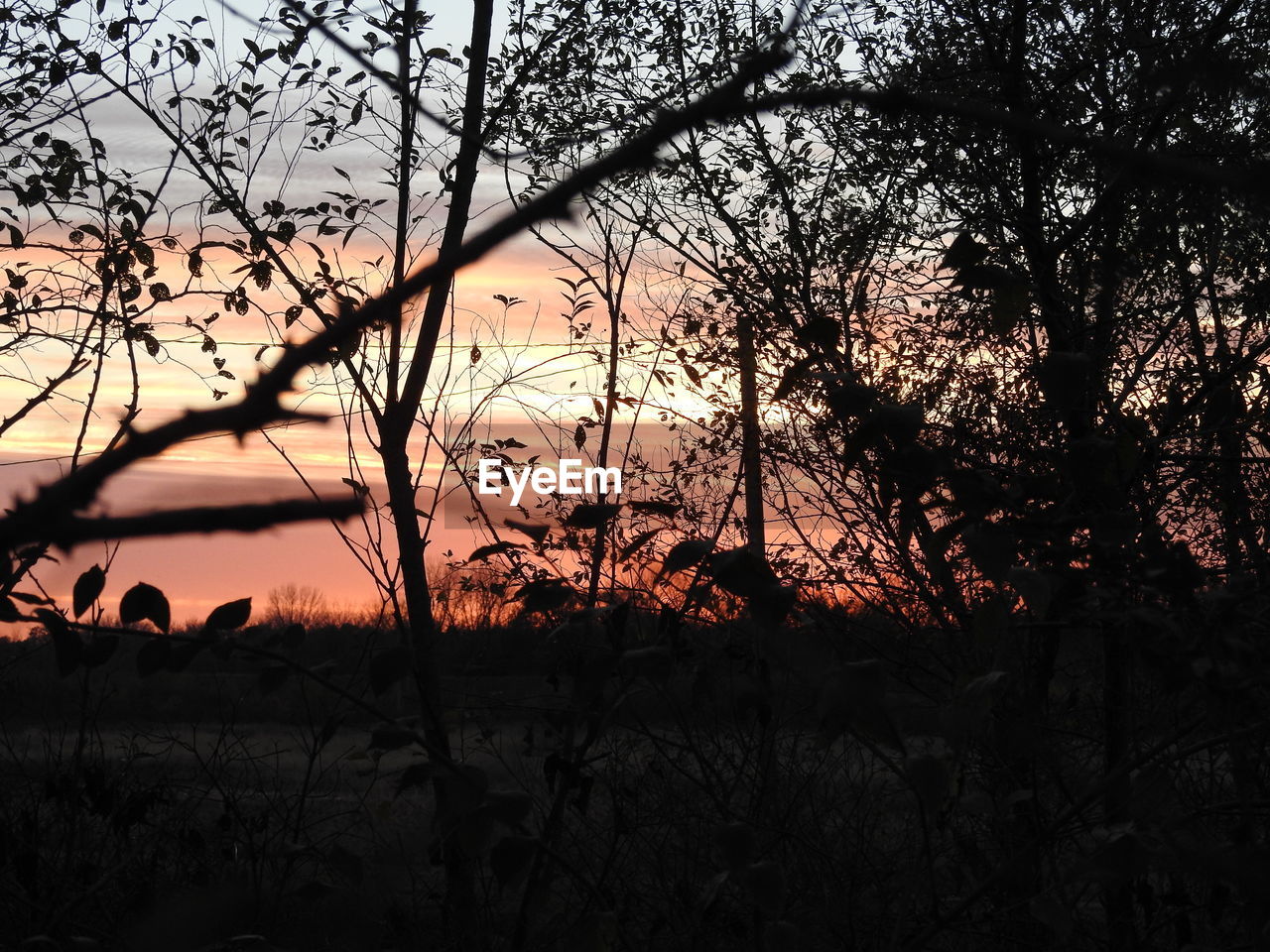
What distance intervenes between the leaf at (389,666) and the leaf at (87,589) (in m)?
0.40

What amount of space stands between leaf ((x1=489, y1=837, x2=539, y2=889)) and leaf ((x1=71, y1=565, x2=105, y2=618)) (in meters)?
0.68

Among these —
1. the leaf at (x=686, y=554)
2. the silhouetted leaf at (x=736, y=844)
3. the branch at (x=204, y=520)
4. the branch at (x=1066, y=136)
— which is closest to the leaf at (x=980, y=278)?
the leaf at (x=686, y=554)

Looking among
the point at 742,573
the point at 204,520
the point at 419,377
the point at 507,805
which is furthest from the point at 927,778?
the point at 419,377

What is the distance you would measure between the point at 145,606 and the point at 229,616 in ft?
0.50

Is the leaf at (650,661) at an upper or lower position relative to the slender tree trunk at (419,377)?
lower

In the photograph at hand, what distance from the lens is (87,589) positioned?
1646 millimetres

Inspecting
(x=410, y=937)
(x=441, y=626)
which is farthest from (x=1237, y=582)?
(x=441, y=626)

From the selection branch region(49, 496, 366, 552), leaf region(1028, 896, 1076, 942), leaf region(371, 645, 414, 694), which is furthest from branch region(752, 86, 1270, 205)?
leaf region(1028, 896, 1076, 942)

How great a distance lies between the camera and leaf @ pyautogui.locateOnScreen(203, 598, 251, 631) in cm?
176

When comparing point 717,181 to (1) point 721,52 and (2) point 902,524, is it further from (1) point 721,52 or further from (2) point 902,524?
(2) point 902,524

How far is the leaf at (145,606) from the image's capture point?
5.27 feet

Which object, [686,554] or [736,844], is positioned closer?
[686,554]

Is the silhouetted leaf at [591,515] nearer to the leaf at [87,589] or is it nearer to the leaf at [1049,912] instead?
the leaf at [87,589]

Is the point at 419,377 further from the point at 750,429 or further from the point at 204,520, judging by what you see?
the point at 204,520
